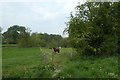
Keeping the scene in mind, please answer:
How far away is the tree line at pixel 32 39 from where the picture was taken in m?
14.8

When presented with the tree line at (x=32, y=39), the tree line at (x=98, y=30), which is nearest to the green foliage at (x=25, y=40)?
the tree line at (x=32, y=39)

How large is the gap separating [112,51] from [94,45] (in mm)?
1088

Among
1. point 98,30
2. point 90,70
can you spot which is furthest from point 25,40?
point 90,70

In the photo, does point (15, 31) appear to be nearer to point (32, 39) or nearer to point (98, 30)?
point (32, 39)

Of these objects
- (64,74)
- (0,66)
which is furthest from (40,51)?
(64,74)

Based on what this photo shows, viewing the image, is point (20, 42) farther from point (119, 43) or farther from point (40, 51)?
point (119, 43)

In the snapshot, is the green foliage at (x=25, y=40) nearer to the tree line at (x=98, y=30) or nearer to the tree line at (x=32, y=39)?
the tree line at (x=32, y=39)

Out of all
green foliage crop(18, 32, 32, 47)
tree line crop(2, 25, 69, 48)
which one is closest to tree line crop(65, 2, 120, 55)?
tree line crop(2, 25, 69, 48)

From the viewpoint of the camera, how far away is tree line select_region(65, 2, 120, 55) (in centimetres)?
1384

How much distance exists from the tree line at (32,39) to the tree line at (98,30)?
1.13 meters

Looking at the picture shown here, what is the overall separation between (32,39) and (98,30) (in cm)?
413

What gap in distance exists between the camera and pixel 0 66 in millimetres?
10781

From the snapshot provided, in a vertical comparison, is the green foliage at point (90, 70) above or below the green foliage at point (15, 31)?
below

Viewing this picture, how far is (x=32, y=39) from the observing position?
53.6 feet
